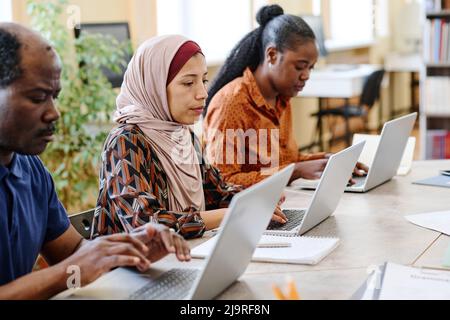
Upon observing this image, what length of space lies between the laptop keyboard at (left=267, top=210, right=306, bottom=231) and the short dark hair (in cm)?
84

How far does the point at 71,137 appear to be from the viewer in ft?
13.1

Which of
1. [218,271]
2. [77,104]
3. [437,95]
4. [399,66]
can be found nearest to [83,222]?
[218,271]

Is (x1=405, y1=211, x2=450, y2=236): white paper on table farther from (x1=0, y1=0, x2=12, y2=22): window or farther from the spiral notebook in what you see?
(x1=0, y1=0, x2=12, y2=22): window

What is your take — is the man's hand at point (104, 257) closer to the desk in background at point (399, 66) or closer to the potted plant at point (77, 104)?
the potted plant at point (77, 104)

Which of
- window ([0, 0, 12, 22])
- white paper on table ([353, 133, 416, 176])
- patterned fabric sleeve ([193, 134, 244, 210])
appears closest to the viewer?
patterned fabric sleeve ([193, 134, 244, 210])

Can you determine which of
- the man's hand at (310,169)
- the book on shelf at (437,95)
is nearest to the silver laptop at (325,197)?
the man's hand at (310,169)


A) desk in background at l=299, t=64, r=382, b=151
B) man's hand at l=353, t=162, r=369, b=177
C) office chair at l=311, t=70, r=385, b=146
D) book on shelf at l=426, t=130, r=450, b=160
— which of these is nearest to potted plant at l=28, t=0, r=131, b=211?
man's hand at l=353, t=162, r=369, b=177

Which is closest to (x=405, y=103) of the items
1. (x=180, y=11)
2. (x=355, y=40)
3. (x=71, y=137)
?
(x=355, y=40)

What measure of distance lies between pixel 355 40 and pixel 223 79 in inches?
218

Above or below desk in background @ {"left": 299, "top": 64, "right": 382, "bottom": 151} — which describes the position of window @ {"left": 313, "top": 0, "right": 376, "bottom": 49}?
above

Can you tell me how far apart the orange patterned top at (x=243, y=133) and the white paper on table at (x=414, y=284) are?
1.05 meters

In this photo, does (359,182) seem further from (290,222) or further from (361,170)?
(290,222)

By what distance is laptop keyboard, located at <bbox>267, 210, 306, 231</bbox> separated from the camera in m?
2.13
